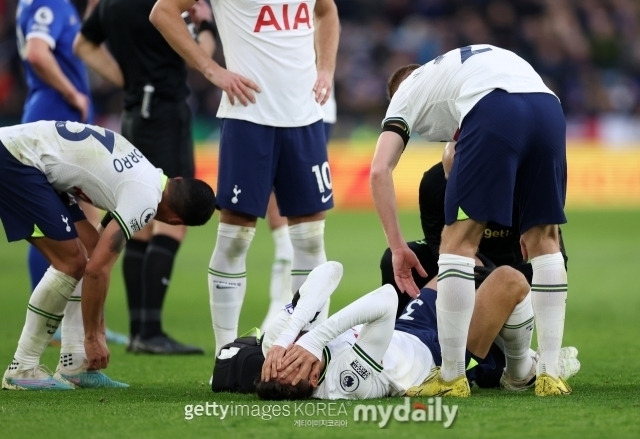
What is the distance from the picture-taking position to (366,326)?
5320 millimetres

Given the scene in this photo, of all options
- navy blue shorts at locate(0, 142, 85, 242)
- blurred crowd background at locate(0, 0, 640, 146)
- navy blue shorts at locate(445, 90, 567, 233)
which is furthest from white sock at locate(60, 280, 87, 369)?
blurred crowd background at locate(0, 0, 640, 146)

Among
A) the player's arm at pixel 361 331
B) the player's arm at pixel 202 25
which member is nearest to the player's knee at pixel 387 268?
the player's arm at pixel 361 331

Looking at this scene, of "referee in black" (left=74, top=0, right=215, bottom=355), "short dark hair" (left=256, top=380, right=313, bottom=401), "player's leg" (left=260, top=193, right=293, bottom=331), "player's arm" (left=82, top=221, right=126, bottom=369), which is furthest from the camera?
"player's leg" (left=260, top=193, right=293, bottom=331)

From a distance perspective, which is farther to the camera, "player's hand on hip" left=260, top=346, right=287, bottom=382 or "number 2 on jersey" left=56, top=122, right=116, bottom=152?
"number 2 on jersey" left=56, top=122, right=116, bottom=152

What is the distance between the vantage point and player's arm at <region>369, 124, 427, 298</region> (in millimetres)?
5375

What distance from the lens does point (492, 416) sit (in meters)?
4.72

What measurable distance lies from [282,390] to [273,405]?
101 millimetres

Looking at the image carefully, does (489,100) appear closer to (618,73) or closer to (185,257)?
(185,257)

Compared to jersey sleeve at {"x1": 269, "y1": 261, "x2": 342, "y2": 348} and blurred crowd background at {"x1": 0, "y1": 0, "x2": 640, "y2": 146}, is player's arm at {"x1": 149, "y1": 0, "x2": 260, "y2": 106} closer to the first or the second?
jersey sleeve at {"x1": 269, "y1": 261, "x2": 342, "y2": 348}

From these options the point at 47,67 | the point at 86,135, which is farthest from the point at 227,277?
the point at 47,67

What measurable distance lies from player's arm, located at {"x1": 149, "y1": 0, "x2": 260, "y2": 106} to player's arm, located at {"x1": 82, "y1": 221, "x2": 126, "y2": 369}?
3.49 ft

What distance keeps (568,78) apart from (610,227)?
6.16m

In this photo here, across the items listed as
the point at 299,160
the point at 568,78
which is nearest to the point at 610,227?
the point at 568,78

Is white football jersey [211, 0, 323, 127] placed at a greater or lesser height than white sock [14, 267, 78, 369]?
greater
